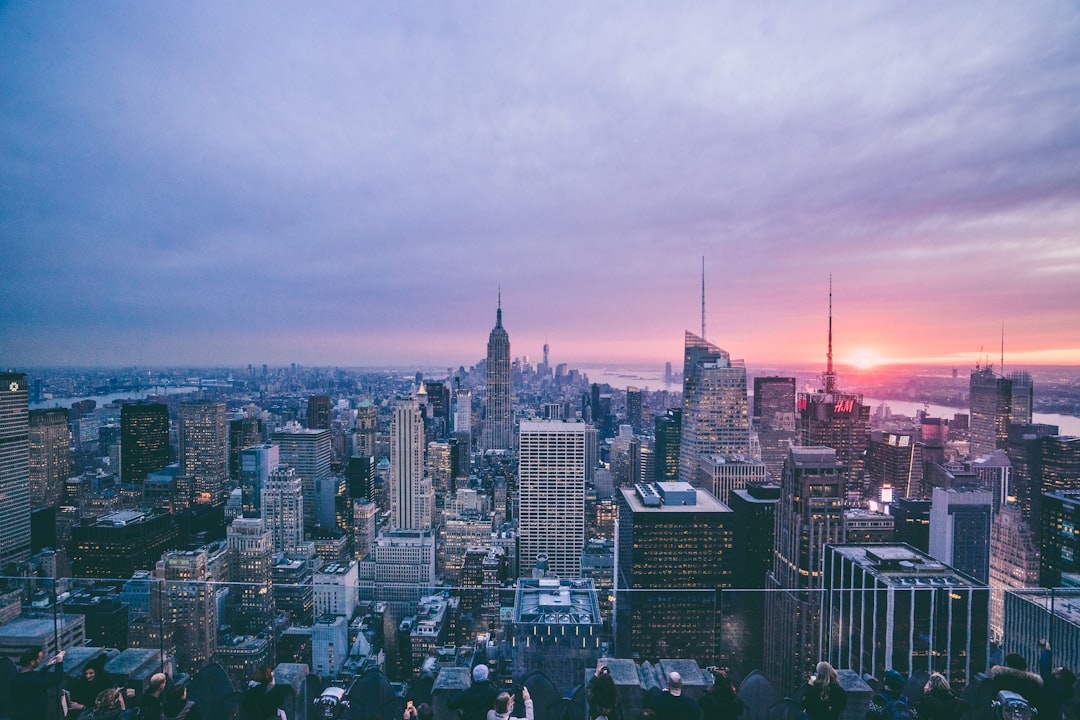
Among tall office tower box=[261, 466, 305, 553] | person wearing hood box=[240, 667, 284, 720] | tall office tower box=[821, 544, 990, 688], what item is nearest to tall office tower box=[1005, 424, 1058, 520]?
tall office tower box=[821, 544, 990, 688]

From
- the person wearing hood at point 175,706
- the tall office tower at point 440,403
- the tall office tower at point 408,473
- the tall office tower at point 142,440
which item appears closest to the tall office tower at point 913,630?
the person wearing hood at point 175,706

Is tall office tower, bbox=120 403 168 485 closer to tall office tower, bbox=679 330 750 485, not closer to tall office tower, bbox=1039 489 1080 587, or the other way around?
tall office tower, bbox=679 330 750 485

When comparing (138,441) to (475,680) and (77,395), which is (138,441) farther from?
(475,680)

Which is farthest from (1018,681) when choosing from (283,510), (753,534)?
(283,510)

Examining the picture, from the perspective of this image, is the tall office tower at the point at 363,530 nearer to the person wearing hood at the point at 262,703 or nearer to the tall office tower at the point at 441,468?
the tall office tower at the point at 441,468

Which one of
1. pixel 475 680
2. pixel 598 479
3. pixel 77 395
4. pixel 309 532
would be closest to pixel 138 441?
pixel 309 532

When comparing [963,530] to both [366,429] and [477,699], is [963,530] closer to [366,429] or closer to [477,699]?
[477,699]
